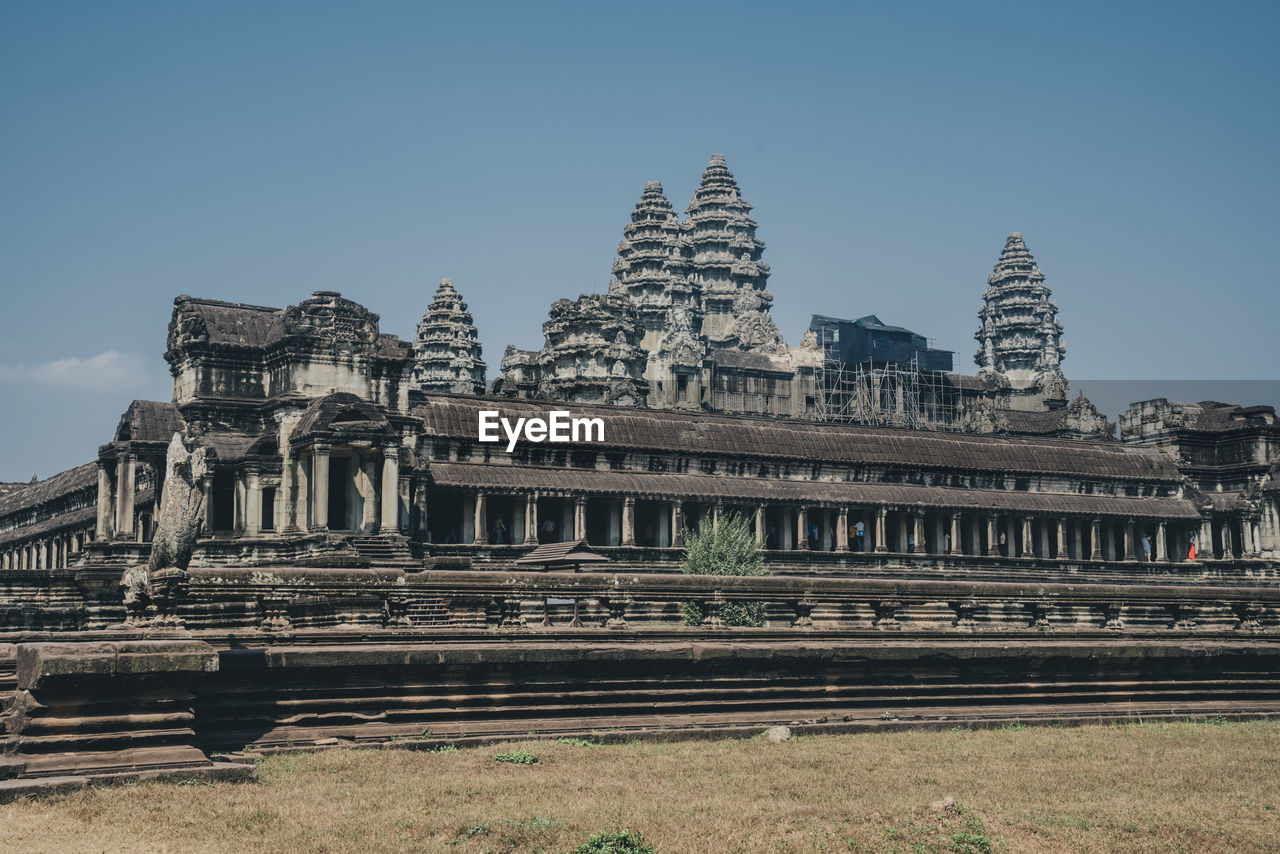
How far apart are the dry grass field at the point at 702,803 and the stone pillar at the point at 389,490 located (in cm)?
3697

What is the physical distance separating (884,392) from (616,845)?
11354cm

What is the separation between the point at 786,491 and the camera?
Result: 71688mm

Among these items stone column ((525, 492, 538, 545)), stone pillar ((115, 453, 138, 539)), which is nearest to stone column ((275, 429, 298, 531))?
stone pillar ((115, 453, 138, 539))

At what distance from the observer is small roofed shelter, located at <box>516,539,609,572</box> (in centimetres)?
3881

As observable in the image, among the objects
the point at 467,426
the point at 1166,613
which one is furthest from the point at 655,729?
the point at 467,426

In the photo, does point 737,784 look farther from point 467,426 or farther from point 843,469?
point 843,469

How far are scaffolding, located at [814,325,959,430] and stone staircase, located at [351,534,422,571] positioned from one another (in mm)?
72163

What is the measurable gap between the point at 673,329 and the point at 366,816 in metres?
110

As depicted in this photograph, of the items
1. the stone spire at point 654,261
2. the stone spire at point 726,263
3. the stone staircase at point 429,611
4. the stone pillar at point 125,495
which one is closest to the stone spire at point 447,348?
the stone spire at point 654,261

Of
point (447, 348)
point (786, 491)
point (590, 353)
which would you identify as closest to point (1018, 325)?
point (447, 348)

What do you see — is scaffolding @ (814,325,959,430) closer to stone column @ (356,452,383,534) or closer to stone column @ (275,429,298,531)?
stone column @ (356,452,383,534)

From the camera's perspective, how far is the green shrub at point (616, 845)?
1452cm

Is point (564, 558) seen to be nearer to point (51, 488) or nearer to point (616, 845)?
point (616, 845)

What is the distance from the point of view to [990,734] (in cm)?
2247
